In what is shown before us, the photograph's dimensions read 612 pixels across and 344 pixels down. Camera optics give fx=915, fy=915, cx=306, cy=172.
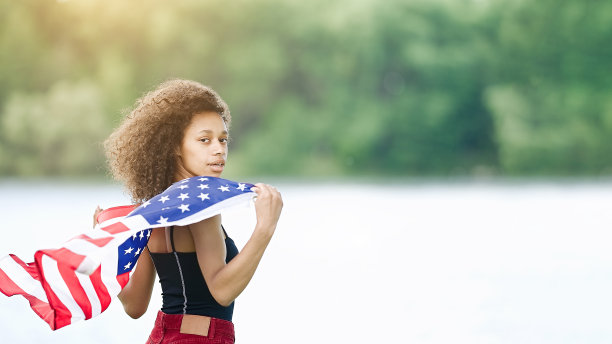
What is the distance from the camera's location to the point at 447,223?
1195 cm

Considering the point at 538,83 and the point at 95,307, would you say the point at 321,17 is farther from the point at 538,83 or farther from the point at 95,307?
the point at 95,307

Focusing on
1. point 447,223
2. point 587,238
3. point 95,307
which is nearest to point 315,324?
point 95,307

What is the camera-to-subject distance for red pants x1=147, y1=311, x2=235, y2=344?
1795mm

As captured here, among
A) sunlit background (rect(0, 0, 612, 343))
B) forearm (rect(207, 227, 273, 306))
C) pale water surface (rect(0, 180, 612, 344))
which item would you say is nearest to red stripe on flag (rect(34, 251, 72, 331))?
forearm (rect(207, 227, 273, 306))

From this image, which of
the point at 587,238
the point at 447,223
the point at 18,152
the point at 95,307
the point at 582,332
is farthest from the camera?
the point at 18,152

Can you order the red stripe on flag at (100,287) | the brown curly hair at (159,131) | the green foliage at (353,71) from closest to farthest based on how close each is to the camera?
the red stripe on flag at (100,287) < the brown curly hair at (159,131) < the green foliage at (353,71)

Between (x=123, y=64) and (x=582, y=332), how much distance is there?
108 ft

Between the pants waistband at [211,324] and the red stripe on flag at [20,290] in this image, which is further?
the red stripe on flag at [20,290]

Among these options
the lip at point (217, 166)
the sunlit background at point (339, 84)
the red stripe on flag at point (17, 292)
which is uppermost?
the sunlit background at point (339, 84)

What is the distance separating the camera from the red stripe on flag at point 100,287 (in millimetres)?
1787

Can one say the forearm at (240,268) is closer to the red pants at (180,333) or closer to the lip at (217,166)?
the red pants at (180,333)

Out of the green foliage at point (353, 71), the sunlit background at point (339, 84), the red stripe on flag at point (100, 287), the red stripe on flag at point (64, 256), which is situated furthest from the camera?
the green foliage at point (353, 71)

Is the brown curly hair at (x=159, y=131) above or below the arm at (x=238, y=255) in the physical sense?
above

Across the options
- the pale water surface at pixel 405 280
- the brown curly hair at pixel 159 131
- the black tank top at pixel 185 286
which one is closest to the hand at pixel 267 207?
the black tank top at pixel 185 286
